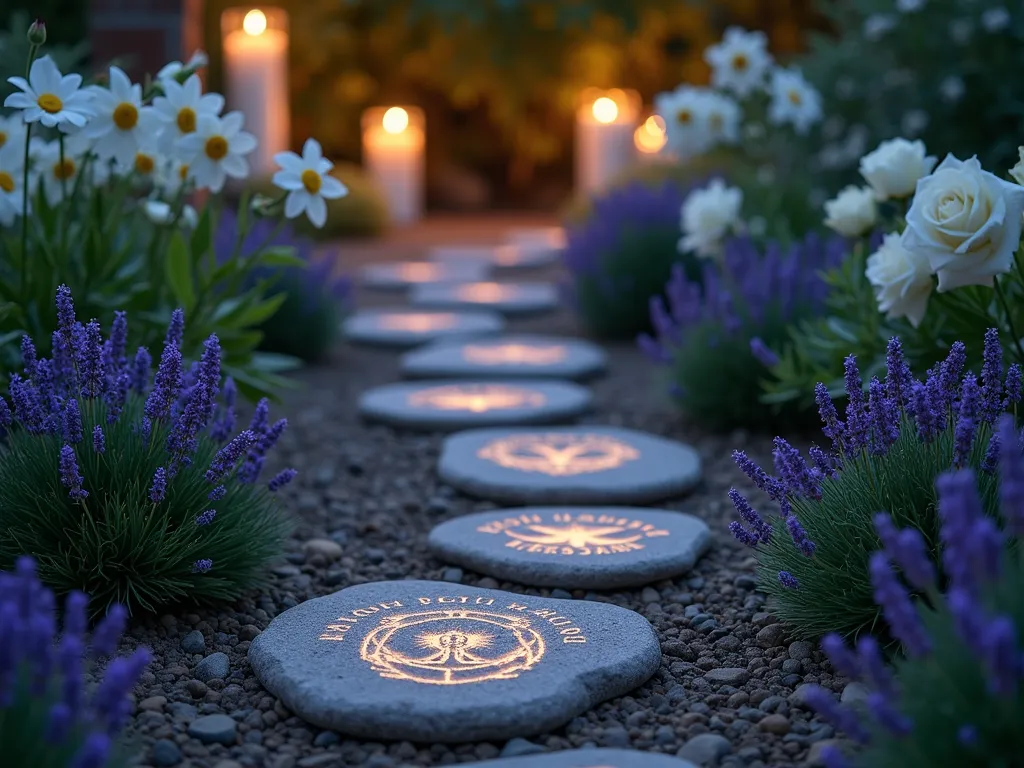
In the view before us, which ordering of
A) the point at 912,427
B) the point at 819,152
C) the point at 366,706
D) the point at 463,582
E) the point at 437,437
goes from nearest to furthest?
the point at 366,706
the point at 912,427
the point at 463,582
the point at 437,437
the point at 819,152

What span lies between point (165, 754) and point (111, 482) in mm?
562

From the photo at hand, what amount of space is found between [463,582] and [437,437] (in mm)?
1258

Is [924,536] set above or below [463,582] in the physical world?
above

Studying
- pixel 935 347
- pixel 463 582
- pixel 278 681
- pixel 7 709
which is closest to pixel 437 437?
pixel 463 582

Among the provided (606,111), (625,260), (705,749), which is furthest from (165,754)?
(606,111)

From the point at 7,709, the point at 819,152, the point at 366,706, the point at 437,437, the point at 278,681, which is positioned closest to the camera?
the point at 7,709

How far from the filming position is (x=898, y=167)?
2.45 meters

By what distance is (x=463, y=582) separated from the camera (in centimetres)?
240

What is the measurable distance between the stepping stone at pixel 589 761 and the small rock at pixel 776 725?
203 mm

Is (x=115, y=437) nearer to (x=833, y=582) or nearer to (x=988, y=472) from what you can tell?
→ (x=833, y=582)

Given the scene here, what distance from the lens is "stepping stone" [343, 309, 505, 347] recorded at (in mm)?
5141

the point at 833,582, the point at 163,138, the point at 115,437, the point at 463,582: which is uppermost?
the point at 163,138

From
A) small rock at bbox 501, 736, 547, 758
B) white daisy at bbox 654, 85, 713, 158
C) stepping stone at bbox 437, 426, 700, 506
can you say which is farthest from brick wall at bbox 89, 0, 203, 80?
small rock at bbox 501, 736, 547, 758

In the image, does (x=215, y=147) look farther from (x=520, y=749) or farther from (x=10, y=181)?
(x=520, y=749)
